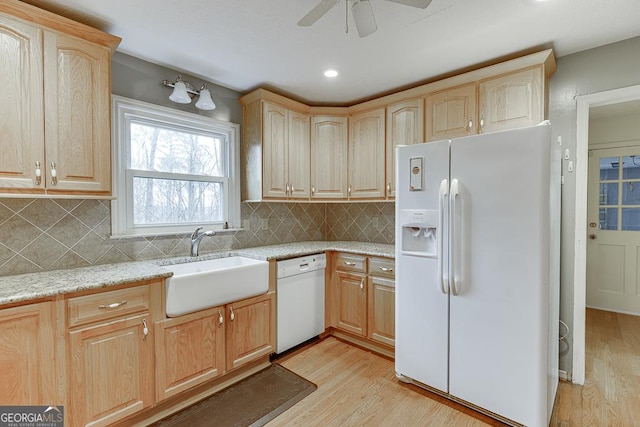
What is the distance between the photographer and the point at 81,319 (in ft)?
5.08

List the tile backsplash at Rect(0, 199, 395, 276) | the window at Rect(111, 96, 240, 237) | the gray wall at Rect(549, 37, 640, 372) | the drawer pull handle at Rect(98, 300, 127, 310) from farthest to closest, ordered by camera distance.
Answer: the window at Rect(111, 96, 240, 237) → the gray wall at Rect(549, 37, 640, 372) → the tile backsplash at Rect(0, 199, 395, 276) → the drawer pull handle at Rect(98, 300, 127, 310)

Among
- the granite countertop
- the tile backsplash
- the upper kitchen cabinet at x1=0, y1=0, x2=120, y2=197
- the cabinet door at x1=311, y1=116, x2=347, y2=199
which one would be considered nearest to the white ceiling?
the upper kitchen cabinet at x1=0, y1=0, x2=120, y2=197

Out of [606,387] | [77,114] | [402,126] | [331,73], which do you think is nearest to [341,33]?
[331,73]

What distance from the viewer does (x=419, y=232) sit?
2094 mm

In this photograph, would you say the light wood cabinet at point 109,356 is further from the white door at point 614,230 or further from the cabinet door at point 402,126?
the white door at point 614,230

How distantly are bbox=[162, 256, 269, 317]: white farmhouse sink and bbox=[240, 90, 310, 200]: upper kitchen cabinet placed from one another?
746mm

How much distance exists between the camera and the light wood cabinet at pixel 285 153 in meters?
2.79

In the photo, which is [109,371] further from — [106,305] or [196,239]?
[196,239]

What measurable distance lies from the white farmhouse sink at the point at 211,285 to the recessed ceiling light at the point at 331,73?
1625mm

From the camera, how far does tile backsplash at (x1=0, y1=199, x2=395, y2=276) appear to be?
5.82 feet

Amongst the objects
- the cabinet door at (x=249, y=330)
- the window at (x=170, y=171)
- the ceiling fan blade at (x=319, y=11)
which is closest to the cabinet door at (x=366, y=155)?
the window at (x=170, y=171)

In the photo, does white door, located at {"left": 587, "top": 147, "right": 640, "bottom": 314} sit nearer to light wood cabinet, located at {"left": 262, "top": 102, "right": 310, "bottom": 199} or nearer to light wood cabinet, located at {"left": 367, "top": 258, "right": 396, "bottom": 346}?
light wood cabinet, located at {"left": 367, "top": 258, "right": 396, "bottom": 346}

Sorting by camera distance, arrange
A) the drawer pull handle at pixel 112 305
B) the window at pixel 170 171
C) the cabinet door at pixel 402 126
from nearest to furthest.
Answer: the drawer pull handle at pixel 112 305
the window at pixel 170 171
the cabinet door at pixel 402 126

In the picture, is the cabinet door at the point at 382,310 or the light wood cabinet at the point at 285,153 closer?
the cabinet door at the point at 382,310
